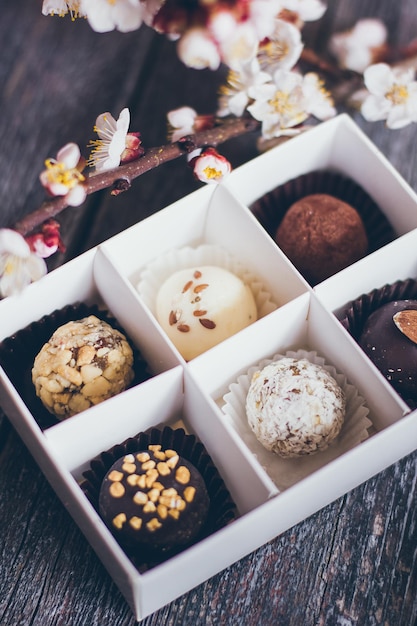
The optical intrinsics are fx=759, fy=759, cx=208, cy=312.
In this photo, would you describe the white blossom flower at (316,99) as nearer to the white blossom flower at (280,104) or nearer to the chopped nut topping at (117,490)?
the white blossom flower at (280,104)

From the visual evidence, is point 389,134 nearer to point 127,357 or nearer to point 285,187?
point 285,187

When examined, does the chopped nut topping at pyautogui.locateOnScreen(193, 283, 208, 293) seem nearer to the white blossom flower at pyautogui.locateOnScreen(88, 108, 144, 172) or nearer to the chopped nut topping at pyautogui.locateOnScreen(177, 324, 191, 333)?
the chopped nut topping at pyautogui.locateOnScreen(177, 324, 191, 333)

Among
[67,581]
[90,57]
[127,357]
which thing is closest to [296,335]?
[127,357]

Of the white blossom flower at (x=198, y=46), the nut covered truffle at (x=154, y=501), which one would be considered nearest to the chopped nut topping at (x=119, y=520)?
the nut covered truffle at (x=154, y=501)

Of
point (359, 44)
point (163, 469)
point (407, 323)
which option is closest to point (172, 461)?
point (163, 469)

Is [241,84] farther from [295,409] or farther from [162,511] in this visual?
[162,511]

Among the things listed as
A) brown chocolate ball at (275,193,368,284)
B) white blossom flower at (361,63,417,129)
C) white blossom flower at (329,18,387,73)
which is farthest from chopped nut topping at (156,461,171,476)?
A: white blossom flower at (329,18,387,73)
